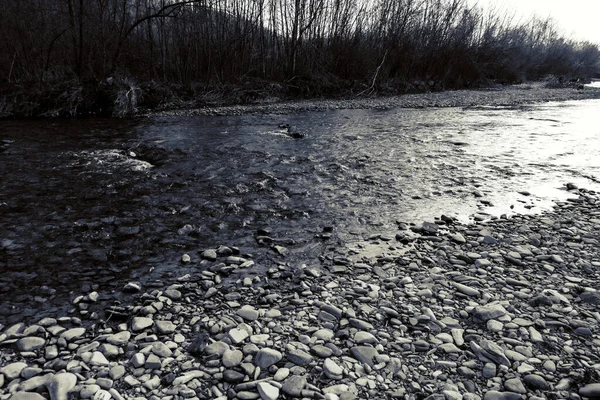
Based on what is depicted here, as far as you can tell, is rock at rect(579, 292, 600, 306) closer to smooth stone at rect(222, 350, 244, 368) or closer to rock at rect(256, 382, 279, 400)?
rock at rect(256, 382, 279, 400)

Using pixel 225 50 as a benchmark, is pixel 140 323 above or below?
below

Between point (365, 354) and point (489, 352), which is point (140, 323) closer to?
point (365, 354)

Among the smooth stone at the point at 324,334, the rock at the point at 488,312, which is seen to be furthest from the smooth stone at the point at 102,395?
the rock at the point at 488,312

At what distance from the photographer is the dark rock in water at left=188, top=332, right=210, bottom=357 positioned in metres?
2.78

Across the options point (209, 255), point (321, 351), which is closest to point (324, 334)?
point (321, 351)

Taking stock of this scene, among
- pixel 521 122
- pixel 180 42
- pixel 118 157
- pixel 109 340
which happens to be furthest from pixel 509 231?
pixel 180 42

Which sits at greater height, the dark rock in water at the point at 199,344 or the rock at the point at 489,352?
the rock at the point at 489,352

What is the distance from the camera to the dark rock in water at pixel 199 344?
2.78 m

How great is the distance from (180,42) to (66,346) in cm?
2257

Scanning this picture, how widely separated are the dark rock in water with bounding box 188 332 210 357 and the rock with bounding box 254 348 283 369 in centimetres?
44

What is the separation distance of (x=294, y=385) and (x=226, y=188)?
5023 mm

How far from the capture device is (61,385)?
238cm

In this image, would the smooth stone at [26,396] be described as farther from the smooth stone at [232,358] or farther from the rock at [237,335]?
the rock at [237,335]

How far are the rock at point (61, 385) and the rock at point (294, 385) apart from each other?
1425mm
